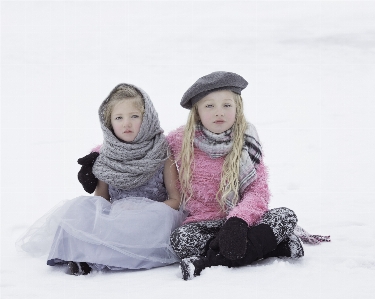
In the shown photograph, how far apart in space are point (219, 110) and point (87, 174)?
2.49ft

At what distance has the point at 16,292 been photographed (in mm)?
2217

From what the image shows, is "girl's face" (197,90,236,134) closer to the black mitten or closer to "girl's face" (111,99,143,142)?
"girl's face" (111,99,143,142)

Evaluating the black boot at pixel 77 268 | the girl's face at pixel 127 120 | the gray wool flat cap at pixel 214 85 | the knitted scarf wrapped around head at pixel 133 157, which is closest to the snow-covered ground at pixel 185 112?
the black boot at pixel 77 268

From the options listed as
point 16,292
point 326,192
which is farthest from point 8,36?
point 16,292

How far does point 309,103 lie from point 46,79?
421cm

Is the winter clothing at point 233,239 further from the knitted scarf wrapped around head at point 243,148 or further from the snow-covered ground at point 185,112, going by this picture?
the knitted scarf wrapped around head at point 243,148

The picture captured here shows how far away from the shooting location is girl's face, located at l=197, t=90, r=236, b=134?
2.78m

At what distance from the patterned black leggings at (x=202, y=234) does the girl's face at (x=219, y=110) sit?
50cm

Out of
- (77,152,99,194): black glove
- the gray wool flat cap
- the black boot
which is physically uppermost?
the gray wool flat cap

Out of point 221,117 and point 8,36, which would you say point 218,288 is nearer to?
point 221,117

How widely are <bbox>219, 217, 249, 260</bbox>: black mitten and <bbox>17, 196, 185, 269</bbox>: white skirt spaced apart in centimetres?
34

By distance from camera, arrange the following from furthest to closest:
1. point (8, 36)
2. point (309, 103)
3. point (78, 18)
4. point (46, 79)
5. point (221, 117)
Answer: point (78, 18)
point (8, 36)
point (46, 79)
point (309, 103)
point (221, 117)

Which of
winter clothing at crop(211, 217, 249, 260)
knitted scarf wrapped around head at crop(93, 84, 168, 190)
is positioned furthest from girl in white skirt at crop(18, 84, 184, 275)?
winter clothing at crop(211, 217, 249, 260)

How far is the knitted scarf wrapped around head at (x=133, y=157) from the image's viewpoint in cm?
283
